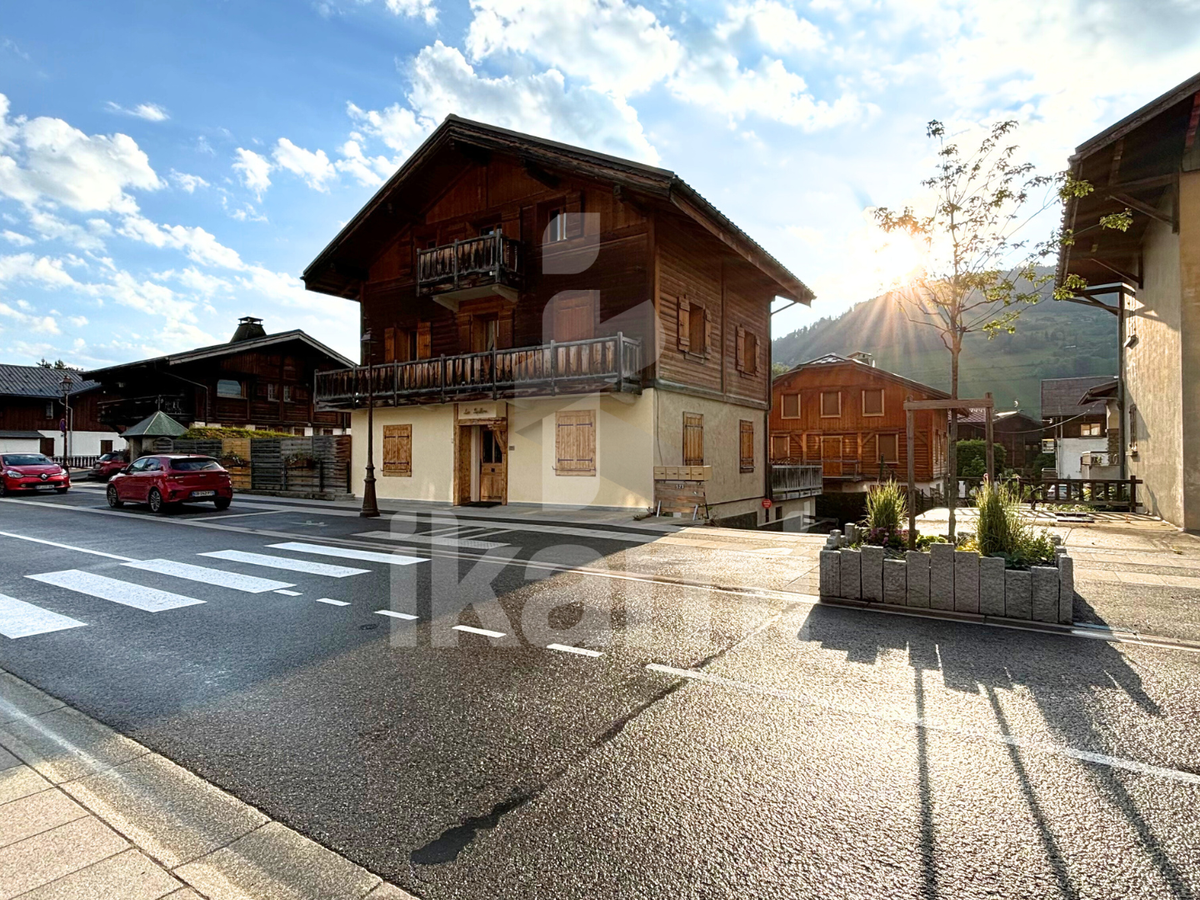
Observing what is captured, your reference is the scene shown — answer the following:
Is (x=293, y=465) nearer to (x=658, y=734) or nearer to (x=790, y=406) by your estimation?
(x=658, y=734)

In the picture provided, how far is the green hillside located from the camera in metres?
104

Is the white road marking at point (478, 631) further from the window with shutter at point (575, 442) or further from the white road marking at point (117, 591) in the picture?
the window with shutter at point (575, 442)

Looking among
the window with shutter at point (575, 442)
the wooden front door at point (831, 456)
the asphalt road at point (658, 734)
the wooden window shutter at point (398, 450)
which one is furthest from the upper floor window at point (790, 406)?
the asphalt road at point (658, 734)

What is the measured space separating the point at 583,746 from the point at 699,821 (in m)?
0.91

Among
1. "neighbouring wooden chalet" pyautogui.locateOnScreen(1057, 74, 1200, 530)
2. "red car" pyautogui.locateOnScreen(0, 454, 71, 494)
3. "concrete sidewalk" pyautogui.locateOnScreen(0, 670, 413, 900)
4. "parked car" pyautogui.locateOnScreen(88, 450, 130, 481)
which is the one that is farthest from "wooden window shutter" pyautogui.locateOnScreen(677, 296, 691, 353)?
"parked car" pyautogui.locateOnScreen(88, 450, 130, 481)

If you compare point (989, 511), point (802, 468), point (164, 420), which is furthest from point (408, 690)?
point (164, 420)

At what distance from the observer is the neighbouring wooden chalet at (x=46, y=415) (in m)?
45.6

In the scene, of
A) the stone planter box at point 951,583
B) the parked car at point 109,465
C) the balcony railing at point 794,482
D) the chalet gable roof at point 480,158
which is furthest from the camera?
the parked car at point 109,465

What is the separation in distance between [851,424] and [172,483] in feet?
104

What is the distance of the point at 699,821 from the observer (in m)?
2.82

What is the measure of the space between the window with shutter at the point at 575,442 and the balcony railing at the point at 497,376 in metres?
1.03

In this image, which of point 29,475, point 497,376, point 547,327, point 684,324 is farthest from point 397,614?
point 29,475

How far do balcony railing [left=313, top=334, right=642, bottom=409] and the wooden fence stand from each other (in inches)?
65.8

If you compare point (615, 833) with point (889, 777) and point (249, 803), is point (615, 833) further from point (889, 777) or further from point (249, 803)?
point (249, 803)
